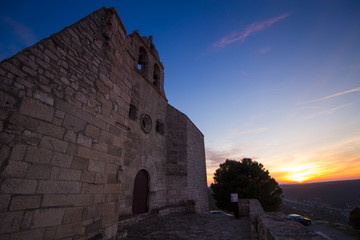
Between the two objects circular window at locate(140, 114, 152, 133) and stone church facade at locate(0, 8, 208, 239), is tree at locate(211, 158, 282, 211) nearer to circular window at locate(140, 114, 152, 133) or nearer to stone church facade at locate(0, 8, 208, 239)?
circular window at locate(140, 114, 152, 133)

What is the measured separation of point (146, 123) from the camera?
836 cm

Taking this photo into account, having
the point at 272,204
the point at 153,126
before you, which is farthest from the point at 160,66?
the point at 272,204

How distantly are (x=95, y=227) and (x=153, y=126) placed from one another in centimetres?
587

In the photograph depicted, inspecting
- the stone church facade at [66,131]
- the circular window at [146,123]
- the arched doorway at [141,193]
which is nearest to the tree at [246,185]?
the arched doorway at [141,193]

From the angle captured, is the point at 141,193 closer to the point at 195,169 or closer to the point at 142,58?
the point at 195,169

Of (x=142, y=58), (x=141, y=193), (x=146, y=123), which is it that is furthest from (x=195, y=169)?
(x=142, y=58)

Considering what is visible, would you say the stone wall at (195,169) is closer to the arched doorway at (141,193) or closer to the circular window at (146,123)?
the arched doorway at (141,193)

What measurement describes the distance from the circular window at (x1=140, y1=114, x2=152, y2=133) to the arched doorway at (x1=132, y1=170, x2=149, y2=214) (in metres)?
2.05

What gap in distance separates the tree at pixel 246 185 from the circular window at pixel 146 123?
1361cm

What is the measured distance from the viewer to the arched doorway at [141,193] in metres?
6.70

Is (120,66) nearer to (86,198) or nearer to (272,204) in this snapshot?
(86,198)

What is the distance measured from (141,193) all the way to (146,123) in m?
3.37

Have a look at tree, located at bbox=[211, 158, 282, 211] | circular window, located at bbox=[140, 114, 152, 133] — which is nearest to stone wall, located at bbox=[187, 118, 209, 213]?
circular window, located at bbox=[140, 114, 152, 133]

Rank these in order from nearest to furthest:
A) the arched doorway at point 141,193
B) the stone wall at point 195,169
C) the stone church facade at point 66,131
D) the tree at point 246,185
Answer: the stone church facade at point 66,131
the arched doorway at point 141,193
the stone wall at point 195,169
the tree at point 246,185
